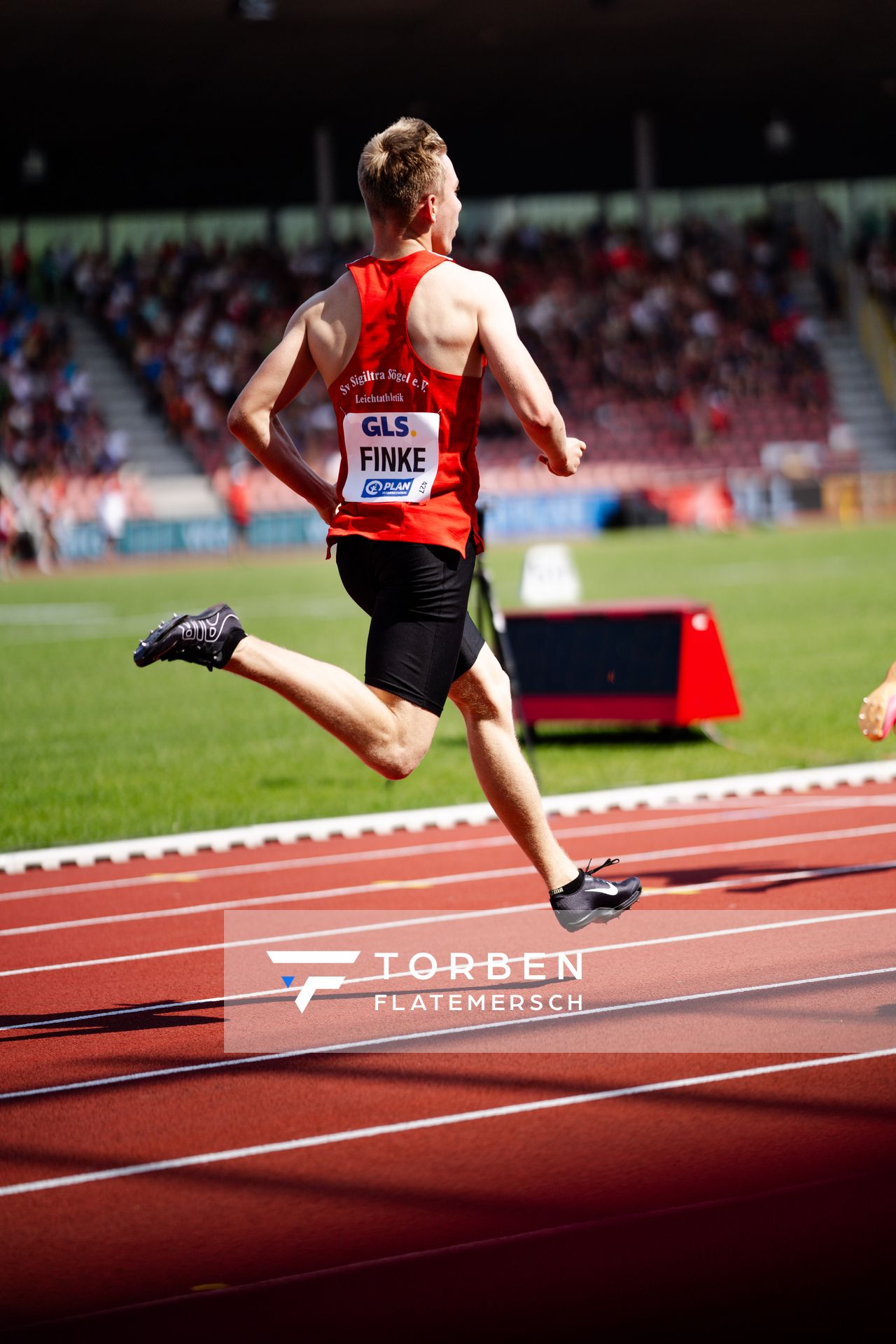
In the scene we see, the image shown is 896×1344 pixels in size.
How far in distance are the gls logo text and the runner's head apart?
6.98 ft

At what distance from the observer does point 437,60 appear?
109 feet

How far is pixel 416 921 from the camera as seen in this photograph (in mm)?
6062

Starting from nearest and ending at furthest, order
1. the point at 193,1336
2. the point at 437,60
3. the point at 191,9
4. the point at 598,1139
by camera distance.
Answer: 1. the point at 193,1336
2. the point at 598,1139
3. the point at 191,9
4. the point at 437,60

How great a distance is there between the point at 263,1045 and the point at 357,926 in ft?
4.57

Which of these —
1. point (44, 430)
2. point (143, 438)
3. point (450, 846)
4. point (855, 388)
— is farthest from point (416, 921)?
point (855, 388)

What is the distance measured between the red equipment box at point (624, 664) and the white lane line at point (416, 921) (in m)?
3.58

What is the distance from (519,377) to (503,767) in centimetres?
111

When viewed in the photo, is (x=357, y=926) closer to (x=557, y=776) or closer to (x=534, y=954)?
(x=534, y=954)

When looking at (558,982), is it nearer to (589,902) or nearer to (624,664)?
(589,902)

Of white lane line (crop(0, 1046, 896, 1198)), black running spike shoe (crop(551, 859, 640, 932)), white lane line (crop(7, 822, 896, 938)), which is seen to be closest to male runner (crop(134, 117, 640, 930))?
black running spike shoe (crop(551, 859, 640, 932))

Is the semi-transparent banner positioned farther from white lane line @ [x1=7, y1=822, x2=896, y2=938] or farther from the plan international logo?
white lane line @ [x1=7, y1=822, x2=896, y2=938]

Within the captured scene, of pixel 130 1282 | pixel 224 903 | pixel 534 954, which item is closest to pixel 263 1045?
pixel 534 954

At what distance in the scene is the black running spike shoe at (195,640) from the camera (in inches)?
174

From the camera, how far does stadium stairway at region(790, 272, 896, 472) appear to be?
41.9 m
